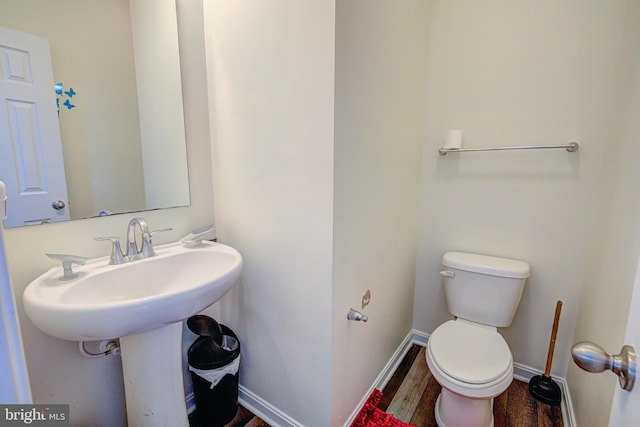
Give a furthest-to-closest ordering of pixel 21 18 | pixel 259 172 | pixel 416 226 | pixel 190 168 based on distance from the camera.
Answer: pixel 416 226 < pixel 190 168 < pixel 259 172 < pixel 21 18

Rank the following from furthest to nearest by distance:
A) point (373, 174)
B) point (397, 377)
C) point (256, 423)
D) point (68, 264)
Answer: point (397, 377)
point (256, 423)
point (373, 174)
point (68, 264)

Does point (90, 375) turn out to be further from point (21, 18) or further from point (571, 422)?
point (571, 422)

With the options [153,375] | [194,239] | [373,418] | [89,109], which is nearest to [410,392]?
[373,418]

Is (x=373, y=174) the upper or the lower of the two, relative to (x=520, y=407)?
upper

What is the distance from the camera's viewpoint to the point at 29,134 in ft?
2.97

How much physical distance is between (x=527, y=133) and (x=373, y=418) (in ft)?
5.34

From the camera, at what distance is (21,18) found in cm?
88

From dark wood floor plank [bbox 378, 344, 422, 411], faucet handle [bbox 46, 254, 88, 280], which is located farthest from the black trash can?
dark wood floor plank [bbox 378, 344, 422, 411]

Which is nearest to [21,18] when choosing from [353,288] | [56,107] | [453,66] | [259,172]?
[56,107]

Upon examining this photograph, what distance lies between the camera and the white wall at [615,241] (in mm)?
959

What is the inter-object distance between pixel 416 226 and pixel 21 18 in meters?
1.95

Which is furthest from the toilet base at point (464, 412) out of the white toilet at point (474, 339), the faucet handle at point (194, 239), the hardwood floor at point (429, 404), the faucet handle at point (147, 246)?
the faucet handle at point (147, 246)

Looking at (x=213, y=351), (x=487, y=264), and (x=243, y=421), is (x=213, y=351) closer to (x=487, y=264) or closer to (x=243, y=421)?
(x=243, y=421)

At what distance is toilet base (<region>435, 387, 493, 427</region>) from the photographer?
129 cm
